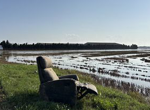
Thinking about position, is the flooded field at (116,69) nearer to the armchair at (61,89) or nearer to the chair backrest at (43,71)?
the armchair at (61,89)

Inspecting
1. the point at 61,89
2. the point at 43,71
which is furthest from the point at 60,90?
the point at 43,71

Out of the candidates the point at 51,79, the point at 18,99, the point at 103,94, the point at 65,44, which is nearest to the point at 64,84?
the point at 51,79

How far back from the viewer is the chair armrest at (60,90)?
5371 mm

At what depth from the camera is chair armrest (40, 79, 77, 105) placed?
211 inches

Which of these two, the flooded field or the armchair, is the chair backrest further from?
the flooded field

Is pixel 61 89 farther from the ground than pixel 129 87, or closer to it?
farther from the ground

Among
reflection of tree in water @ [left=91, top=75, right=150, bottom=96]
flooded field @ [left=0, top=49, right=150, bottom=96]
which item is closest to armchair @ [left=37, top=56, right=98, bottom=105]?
reflection of tree in water @ [left=91, top=75, right=150, bottom=96]

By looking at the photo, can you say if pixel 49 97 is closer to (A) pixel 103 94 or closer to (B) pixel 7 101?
(B) pixel 7 101

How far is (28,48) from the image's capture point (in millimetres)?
108812

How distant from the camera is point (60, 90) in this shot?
18.0 ft

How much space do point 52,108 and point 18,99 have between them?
4.54 ft

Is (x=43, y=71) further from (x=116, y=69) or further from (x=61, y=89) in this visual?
(x=116, y=69)

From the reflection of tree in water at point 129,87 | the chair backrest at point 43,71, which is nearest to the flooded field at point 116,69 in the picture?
the reflection of tree in water at point 129,87

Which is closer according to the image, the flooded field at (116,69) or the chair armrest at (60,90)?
the chair armrest at (60,90)
